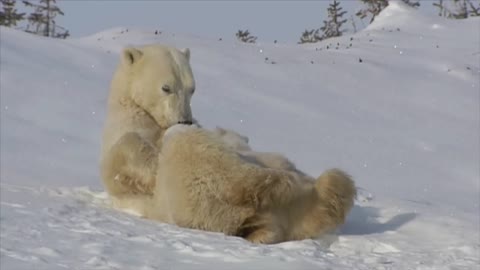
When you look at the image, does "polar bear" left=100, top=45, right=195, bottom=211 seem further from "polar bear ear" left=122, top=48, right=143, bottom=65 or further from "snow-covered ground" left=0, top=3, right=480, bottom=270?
"snow-covered ground" left=0, top=3, right=480, bottom=270

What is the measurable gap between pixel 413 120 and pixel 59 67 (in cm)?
484

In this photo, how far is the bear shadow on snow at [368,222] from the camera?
5051 mm

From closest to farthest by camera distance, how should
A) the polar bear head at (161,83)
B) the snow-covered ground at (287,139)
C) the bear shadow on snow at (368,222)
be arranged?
the snow-covered ground at (287,139) < the bear shadow on snow at (368,222) < the polar bear head at (161,83)

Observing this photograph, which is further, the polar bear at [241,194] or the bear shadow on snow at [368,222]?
the bear shadow on snow at [368,222]

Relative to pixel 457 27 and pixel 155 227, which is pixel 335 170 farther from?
pixel 457 27

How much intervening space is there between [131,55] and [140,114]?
400 millimetres

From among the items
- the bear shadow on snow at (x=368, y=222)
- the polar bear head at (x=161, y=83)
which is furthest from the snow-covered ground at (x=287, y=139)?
the polar bear head at (x=161, y=83)

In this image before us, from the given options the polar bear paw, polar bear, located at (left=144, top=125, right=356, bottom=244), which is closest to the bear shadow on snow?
A: polar bear, located at (left=144, top=125, right=356, bottom=244)

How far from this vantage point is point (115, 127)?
5266mm

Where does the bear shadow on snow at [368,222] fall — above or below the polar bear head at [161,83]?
below

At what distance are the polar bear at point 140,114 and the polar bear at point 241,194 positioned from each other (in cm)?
33

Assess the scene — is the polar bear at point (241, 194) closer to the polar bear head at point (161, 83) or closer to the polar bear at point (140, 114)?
the polar bear at point (140, 114)

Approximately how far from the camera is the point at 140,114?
525 centimetres

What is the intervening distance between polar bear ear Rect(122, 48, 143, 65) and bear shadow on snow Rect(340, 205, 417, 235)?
5.41 feet
